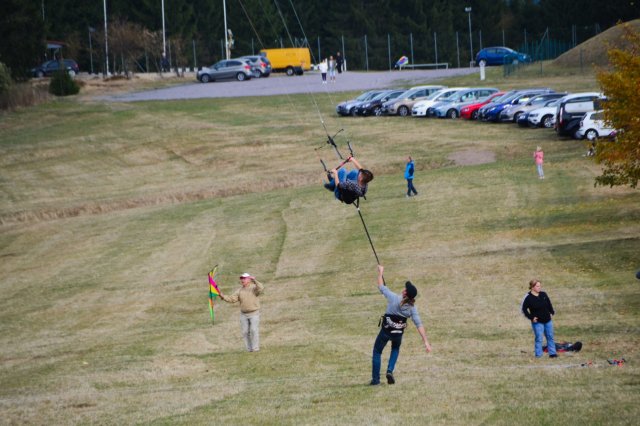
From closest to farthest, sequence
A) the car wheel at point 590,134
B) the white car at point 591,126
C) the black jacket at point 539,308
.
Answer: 1. the black jacket at point 539,308
2. the white car at point 591,126
3. the car wheel at point 590,134

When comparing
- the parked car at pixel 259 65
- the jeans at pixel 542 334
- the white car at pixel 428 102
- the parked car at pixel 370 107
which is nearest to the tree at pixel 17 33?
the parked car at pixel 259 65

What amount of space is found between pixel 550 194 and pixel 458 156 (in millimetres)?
12115

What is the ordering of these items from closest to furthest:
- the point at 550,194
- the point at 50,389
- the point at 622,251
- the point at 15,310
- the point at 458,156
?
the point at 50,389 < the point at 622,251 < the point at 15,310 < the point at 550,194 < the point at 458,156

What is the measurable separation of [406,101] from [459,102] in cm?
375

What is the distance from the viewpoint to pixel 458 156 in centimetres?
4816

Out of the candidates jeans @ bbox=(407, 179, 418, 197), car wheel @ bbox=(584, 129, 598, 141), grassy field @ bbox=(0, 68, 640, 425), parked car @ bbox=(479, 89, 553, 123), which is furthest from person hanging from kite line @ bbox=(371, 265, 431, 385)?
parked car @ bbox=(479, 89, 553, 123)

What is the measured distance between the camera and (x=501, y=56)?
9312 cm

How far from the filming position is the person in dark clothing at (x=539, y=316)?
17.4 metres

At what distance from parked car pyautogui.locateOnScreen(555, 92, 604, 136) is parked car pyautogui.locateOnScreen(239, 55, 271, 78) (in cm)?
4244

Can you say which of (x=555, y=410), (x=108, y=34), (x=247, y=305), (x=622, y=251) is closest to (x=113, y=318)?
(x=247, y=305)

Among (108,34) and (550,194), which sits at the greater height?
(108,34)

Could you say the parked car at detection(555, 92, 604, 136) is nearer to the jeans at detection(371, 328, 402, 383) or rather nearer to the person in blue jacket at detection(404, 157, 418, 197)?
the person in blue jacket at detection(404, 157, 418, 197)

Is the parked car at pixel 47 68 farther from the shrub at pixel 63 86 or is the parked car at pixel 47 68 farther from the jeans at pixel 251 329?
the jeans at pixel 251 329

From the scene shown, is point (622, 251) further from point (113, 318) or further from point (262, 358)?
point (113, 318)
